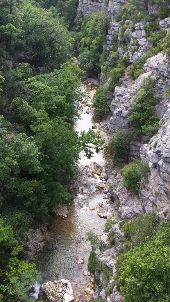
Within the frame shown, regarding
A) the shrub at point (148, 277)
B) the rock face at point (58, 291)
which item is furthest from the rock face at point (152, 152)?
the rock face at point (58, 291)

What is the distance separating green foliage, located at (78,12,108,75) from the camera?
69375mm

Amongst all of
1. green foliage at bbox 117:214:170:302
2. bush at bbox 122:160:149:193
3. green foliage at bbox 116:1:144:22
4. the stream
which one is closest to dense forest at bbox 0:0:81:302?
the stream

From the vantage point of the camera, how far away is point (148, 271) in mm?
25422

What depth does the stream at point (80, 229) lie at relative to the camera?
34.7 meters

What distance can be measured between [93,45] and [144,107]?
30110mm

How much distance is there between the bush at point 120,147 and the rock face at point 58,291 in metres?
16.2

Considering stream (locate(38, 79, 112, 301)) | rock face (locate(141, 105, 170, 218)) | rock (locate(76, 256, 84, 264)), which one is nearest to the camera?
rock face (locate(141, 105, 170, 218))

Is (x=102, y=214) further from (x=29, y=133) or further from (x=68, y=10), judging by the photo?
(x=68, y=10)

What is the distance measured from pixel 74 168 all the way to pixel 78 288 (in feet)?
46.2

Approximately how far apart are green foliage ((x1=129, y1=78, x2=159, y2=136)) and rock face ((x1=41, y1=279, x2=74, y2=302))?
56.5 ft

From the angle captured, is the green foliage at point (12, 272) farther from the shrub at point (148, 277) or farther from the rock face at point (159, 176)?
the rock face at point (159, 176)

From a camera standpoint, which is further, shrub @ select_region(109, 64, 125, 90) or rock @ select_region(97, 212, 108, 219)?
shrub @ select_region(109, 64, 125, 90)

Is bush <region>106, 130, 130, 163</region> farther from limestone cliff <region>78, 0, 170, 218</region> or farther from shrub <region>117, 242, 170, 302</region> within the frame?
shrub <region>117, 242, 170, 302</region>

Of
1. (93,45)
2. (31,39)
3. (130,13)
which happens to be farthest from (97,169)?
(93,45)
